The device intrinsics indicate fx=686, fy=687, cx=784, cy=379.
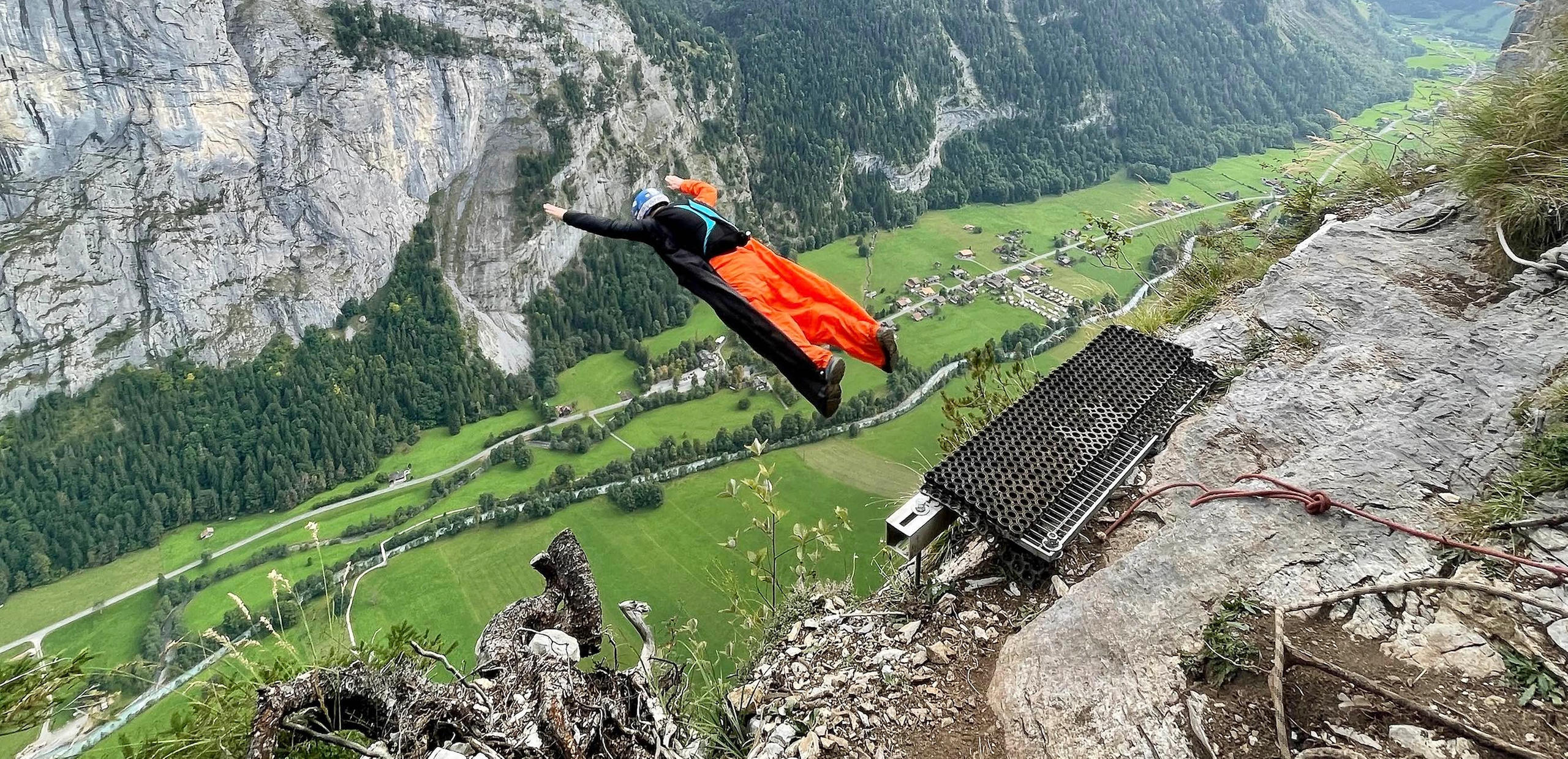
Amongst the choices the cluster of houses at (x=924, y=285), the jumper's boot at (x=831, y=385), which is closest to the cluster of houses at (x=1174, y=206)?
the cluster of houses at (x=924, y=285)

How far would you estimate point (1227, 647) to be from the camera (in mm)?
4113

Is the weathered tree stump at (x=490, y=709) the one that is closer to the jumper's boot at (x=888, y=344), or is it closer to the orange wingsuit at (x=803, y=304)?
the orange wingsuit at (x=803, y=304)

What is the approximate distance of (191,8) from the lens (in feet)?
208

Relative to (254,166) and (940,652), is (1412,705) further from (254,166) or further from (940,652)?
(254,166)

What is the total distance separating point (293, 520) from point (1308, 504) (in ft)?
248

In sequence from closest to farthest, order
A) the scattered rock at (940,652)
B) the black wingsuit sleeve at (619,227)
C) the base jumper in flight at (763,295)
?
1. the scattered rock at (940,652)
2. the base jumper in flight at (763,295)
3. the black wingsuit sleeve at (619,227)

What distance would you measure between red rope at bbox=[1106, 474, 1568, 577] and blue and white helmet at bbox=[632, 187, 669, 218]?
560 cm

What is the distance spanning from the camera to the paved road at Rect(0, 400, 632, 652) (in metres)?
50.8

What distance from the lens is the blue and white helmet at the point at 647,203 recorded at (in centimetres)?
764

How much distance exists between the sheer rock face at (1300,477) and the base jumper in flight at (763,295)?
9.17ft

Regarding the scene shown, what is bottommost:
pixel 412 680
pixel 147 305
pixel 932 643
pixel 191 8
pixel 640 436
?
pixel 640 436

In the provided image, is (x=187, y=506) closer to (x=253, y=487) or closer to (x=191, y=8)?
(x=253, y=487)

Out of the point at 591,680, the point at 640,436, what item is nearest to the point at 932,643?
the point at 591,680

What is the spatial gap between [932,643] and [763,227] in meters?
99.9
